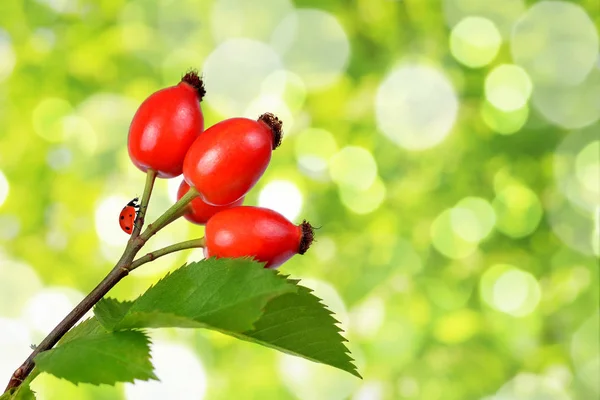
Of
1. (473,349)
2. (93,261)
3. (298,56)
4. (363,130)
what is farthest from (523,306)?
(93,261)

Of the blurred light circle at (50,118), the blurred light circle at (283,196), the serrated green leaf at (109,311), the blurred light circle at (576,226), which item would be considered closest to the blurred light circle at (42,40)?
the blurred light circle at (50,118)

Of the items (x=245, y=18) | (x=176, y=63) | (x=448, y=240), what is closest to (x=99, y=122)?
(x=176, y=63)

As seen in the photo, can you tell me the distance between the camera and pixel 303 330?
0.40 metres

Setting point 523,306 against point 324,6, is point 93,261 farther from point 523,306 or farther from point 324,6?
point 523,306

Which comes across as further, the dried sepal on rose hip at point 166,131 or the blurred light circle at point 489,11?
the blurred light circle at point 489,11

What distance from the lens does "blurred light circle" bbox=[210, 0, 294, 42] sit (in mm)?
2086

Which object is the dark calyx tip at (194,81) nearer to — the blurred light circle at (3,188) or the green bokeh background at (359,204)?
the green bokeh background at (359,204)

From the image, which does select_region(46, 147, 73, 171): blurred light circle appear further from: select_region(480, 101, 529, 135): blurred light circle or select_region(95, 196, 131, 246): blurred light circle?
select_region(480, 101, 529, 135): blurred light circle

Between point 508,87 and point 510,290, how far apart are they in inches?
22.3

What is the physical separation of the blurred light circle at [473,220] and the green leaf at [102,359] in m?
1.74

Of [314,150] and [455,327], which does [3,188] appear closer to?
[314,150]

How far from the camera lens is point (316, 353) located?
41cm

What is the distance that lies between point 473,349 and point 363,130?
0.67 meters

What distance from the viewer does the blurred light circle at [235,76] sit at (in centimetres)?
202
